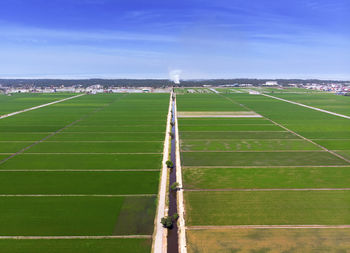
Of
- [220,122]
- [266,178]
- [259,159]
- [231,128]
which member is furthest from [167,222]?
[220,122]

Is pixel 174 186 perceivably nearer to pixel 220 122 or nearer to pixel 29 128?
pixel 220 122

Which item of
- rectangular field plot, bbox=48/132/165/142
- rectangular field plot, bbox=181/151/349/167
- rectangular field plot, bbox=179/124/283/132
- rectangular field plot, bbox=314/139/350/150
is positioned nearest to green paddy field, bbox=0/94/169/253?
rectangular field plot, bbox=48/132/165/142

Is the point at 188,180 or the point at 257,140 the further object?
the point at 257,140

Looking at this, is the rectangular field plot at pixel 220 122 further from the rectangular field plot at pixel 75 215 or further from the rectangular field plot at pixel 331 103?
the rectangular field plot at pixel 75 215

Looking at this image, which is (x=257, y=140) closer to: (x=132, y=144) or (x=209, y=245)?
(x=132, y=144)

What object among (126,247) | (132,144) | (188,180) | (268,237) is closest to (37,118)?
(132,144)

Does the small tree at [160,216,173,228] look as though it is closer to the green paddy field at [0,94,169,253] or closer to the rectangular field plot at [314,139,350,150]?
the green paddy field at [0,94,169,253]

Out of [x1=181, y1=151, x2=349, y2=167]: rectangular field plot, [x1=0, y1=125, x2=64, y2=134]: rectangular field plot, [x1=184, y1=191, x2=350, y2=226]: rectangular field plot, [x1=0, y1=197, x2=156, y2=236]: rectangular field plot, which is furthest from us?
[x1=0, y1=125, x2=64, y2=134]: rectangular field plot

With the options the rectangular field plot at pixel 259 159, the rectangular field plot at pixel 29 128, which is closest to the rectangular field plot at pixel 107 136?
the rectangular field plot at pixel 29 128
